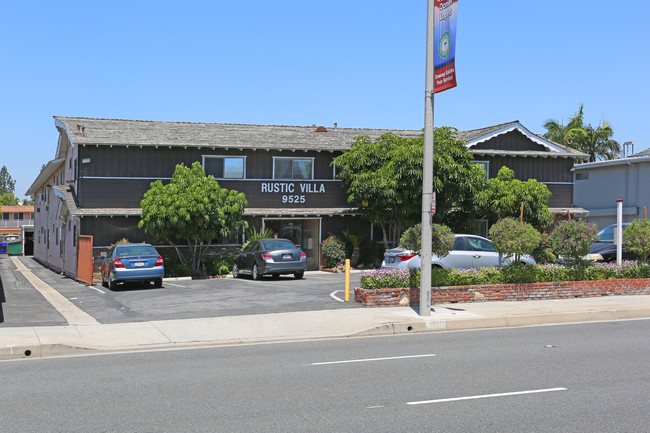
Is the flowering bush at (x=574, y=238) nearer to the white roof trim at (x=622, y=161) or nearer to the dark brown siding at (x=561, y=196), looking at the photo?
the dark brown siding at (x=561, y=196)

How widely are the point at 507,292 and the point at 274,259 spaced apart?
8973mm

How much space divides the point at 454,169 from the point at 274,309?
13084 millimetres

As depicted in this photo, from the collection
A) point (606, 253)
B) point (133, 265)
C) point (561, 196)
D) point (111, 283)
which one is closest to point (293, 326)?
point (133, 265)

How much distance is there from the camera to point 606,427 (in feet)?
22.1

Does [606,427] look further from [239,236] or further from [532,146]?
[532,146]

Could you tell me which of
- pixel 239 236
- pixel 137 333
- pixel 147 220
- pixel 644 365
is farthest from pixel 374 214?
pixel 644 365

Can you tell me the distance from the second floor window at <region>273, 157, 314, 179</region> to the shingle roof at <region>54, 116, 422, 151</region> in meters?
0.69

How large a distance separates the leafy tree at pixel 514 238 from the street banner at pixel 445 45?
506cm

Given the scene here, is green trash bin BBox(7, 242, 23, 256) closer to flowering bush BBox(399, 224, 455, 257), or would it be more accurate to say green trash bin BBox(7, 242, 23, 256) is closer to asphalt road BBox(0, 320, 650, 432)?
flowering bush BBox(399, 224, 455, 257)

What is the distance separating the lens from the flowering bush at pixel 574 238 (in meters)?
18.8

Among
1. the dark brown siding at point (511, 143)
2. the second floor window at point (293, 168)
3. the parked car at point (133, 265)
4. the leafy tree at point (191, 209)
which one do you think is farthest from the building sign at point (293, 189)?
the parked car at point (133, 265)

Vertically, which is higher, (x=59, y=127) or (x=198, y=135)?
(x=59, y=127)

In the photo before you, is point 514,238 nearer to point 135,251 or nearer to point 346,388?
point 346,388

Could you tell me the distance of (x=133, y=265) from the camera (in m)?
22.3
